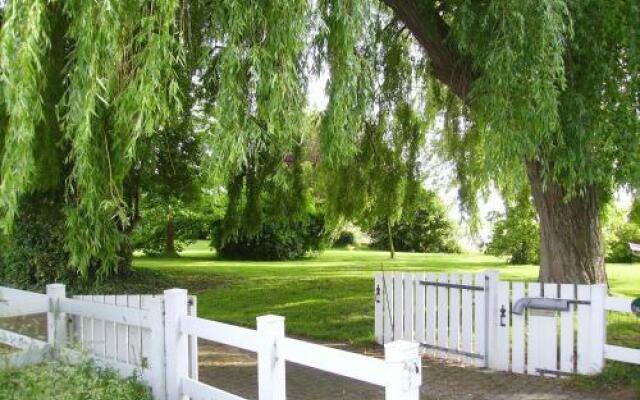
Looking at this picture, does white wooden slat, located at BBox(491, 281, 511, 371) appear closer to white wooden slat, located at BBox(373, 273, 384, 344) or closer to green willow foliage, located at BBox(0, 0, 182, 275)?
white wooden slat, located at BBox(373, 273, 384, 344)

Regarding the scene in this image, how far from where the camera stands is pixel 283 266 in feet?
77.6

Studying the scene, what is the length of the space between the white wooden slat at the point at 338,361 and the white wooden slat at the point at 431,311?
436 cm

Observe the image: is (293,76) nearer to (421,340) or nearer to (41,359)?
(41,359)

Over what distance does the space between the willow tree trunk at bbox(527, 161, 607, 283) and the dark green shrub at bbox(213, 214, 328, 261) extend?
54.3ft

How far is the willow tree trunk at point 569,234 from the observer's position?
32.7 ft

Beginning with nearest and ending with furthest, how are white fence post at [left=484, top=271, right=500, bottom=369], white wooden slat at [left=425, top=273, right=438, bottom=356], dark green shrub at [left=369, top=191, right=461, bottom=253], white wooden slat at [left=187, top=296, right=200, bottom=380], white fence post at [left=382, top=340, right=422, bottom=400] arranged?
white fence post at [left=382, top=340, right=422, bottom=400], white wooden slat at [left=187, top=296, right=200, bottom=380], white fence post at [left=484, top=271, right=500, bottom=369], white wooden slat at [left=425, top=273, right=438, bottom=356], dark green shrub at [left=369, top=191, right=461, bottom=253]

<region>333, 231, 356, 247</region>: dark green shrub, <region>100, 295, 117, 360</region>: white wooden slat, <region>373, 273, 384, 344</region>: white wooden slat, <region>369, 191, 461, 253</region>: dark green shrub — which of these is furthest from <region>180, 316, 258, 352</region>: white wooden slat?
<region>333, 231, 356, 247</region>: dark green shrub

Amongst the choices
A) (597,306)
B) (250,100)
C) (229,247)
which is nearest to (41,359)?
(250,100)

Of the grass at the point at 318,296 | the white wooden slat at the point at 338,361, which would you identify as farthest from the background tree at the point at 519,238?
the white wooden slat at the point at 338,361

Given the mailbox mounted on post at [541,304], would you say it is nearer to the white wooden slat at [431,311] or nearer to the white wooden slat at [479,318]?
the white wooden slat at [479,318]

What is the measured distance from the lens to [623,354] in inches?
277

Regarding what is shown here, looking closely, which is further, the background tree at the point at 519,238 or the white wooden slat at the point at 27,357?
the background tree at the point at 519,238

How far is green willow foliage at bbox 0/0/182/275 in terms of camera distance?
4672mm

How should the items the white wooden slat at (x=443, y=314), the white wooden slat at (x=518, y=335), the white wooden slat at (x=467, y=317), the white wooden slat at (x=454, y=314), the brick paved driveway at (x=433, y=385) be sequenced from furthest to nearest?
the white wooden slat at (x=443, y=314)
the white wooden slat at (x=454, y=314)
the white wooden slat at (x=467, y=317)
the white wooden slat at (x=518, y=335)
the brick paved driveway at (x=433, y=385)
